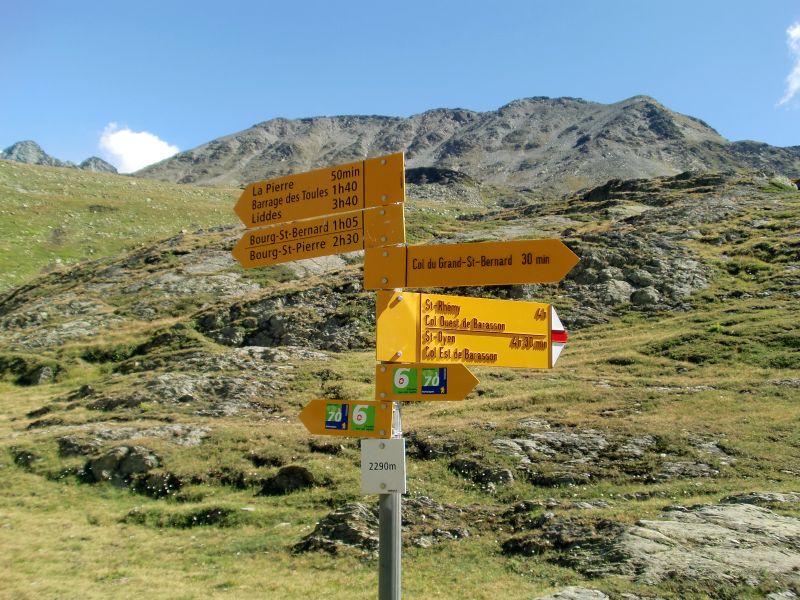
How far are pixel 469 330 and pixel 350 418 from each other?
1.47 metres

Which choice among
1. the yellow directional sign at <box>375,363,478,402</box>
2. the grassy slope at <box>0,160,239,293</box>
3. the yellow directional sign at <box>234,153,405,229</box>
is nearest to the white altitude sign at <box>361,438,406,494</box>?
the yellow directional sign at <box>375,363,478,402</box>

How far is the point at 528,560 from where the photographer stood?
12.1 metres

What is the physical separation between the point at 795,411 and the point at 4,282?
77.1 m

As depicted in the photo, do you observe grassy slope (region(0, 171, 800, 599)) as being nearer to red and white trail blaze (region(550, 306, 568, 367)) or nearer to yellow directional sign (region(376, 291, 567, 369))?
red and white trail blaze (region(550, 306, 568, 367))

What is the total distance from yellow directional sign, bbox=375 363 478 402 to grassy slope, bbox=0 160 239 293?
73.9 m

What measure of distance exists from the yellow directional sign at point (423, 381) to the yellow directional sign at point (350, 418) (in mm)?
147

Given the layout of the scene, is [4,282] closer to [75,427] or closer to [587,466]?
[75,427]

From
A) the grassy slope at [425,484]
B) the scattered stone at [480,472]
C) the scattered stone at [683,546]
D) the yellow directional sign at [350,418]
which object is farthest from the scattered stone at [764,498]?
the yellow directional sign at [350,418]

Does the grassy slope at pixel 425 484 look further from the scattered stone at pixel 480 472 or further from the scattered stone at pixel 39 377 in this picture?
the scattered stone at pixel 39 377

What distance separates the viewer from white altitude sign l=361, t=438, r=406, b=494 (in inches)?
207

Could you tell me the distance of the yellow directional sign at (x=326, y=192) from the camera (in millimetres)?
5977

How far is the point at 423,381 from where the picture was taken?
546 cm

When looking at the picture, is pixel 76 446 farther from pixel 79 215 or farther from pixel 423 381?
pixel 79 215

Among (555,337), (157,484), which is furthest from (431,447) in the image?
(555,337)
